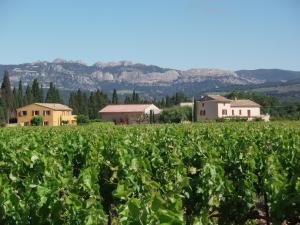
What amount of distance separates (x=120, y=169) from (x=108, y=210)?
101cm

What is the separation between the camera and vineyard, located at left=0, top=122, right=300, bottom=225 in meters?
5.60

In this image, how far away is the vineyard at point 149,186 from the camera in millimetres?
5602

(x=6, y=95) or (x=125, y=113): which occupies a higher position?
(x=6, y=95)

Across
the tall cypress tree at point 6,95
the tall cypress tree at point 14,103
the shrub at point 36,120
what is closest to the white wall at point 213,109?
the shrub at point 36,120

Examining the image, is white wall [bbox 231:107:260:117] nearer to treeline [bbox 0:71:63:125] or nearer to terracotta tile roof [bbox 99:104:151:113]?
terracotta tile roof [bbox 99:104:151:113]

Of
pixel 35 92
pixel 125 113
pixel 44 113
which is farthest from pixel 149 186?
Answer: pixel 35 92

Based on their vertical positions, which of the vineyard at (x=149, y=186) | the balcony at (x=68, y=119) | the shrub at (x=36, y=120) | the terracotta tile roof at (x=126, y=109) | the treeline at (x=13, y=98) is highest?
the vineyard at (x=149, y=186)

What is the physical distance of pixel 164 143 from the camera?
41.3 feet

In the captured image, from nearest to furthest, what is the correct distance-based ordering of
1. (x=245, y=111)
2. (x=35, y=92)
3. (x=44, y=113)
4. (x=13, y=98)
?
(x=44, y=113) < (x=245, y=111) < (x=13, y=98) < (x=35, y=92)

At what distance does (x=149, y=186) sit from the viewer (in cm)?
677

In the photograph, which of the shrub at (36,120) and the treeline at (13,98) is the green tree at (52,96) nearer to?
the treeline at (13,98)

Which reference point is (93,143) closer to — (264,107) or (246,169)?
(246,169)

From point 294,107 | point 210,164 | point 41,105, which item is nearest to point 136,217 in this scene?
point 210,164

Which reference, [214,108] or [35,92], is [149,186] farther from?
[35,92]
